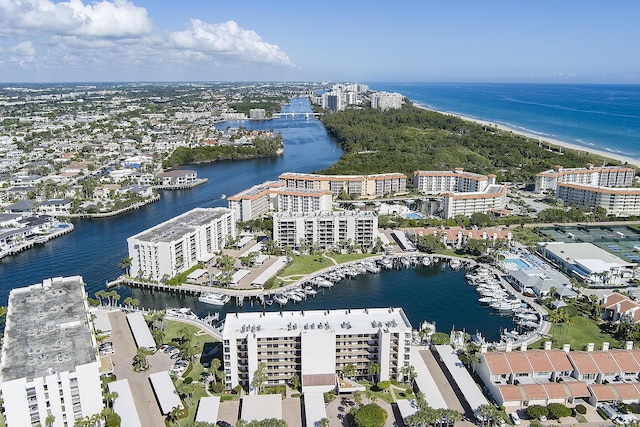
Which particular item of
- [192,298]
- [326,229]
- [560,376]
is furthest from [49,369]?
[326,229]

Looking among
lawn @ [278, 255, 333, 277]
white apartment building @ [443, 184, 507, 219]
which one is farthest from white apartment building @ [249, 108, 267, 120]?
lawn @ [278, 255, 333, 277]

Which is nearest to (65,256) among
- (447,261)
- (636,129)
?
(447,261)

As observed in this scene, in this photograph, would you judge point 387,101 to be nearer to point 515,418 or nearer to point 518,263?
point 518,263

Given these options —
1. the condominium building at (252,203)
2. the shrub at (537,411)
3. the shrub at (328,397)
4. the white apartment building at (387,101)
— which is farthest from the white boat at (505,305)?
the white apartment building at (387,101)

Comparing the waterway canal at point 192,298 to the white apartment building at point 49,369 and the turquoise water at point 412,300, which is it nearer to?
the turquoise water at point 412,300

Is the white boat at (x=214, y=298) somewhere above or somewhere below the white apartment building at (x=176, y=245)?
below
